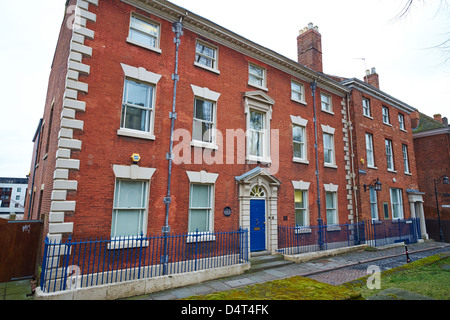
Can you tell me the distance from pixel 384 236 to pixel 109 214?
16541 millimetres

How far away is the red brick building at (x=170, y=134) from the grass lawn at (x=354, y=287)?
15.3 ft

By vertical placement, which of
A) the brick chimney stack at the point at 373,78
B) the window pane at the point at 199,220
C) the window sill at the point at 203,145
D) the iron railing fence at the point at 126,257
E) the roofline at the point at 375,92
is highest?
the brick chimney stack at the point at 373,78

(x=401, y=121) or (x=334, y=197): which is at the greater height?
(x=401, y=121)

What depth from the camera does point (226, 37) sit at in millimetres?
11469

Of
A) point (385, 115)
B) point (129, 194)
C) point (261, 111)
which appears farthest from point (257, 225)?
point (385, 115)

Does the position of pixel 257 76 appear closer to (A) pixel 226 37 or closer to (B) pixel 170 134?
(A) pixel 226 37

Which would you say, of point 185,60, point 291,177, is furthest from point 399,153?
point 185,60

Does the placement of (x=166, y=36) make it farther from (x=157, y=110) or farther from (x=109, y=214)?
(x=109, y=214)

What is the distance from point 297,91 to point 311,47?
496 centimetres

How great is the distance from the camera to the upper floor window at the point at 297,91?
14.4m

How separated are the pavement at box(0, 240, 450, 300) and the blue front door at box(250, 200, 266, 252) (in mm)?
537

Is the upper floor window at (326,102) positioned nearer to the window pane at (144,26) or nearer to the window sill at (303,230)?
the window sill at (303,230)

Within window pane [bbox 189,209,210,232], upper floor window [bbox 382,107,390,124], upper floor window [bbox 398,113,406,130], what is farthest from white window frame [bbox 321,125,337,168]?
upper floor window [bbox 398,113,406,130]

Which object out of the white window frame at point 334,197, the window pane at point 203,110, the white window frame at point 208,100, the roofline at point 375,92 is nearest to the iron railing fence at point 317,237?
the white window frame at point 334,197
